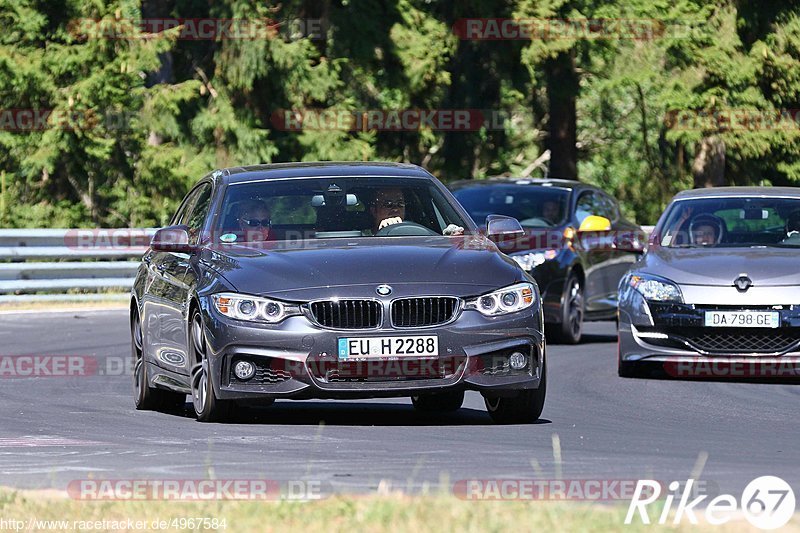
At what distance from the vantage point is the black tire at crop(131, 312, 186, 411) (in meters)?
11.9

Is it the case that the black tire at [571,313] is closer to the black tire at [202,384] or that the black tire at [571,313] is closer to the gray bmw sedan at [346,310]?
the gray bmw sedan at [346,310]

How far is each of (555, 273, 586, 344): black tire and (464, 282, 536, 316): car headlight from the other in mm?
8996

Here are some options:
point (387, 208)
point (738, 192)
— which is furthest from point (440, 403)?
point (738, 192)

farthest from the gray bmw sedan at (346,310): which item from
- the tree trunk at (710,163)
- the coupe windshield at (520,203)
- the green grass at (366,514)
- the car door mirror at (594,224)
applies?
the tree trunk at (710,163)

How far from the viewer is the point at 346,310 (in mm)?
9859

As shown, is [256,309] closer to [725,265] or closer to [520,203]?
[725,265]

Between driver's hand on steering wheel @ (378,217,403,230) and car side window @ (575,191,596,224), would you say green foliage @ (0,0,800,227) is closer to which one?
car side window @ (575,191,596,224)

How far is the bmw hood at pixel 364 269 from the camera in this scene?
9.88 metres

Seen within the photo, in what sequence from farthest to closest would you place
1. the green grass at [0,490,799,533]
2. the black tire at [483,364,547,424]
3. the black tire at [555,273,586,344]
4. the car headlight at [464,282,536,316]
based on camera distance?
1. the black tire at [555,273,586,344]
2. the black tire at [483,364,547,424]
3. the car headlight at [464,282,536,316]
4. the green grass at [0,490,799,533]

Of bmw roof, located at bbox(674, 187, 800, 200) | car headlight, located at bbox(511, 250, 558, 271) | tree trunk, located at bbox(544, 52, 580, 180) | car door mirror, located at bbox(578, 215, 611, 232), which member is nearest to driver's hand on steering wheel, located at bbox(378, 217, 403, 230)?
bmw roof, located at bbox(674, 187, 800, 200)

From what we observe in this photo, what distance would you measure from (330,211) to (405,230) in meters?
0.47

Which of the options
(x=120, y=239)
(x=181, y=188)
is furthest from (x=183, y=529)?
(x=181, y=188)

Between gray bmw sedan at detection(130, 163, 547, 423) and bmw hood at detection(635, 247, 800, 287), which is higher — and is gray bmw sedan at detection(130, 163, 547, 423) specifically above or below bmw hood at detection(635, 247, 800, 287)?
above

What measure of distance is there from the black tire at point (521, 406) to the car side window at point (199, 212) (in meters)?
2.16
